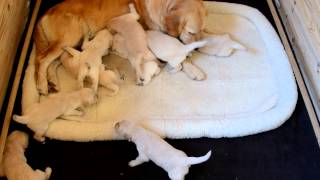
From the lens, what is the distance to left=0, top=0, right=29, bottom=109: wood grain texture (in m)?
2.02

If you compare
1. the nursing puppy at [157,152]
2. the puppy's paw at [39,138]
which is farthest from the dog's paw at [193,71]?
the puppy's paw at [39,138]

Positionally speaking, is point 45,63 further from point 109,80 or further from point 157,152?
point 157,152

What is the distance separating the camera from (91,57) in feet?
6.79

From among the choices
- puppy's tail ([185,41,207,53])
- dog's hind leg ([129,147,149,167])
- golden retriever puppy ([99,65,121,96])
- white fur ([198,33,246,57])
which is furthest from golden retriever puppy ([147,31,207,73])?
dog's hind leg ([129,147,149,167])

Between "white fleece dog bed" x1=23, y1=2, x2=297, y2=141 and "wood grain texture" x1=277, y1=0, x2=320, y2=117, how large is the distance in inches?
4.6

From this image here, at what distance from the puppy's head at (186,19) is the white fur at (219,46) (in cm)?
13

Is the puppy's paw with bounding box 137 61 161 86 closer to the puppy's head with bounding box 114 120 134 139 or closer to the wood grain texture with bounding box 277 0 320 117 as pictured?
the puppy's head with bounding box 114 120 134 139

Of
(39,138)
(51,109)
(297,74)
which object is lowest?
(297,74)

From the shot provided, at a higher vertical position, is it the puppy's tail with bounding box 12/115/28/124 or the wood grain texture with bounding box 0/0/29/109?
the wood grain texture with bounding box 0/0/29/109

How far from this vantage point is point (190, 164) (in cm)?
178

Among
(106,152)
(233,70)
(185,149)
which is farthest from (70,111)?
(233,70)

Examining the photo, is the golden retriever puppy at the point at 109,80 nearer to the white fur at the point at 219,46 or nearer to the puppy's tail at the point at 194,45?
the puppy's tail at the point at 194,45

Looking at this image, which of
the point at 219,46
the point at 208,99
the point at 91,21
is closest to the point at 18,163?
the point at 91,21

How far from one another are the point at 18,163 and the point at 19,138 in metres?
0.17
